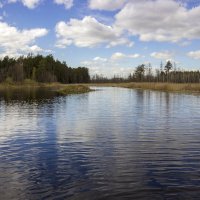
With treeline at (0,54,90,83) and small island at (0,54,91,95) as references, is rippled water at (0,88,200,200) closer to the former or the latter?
small island at (0,54,91,95)

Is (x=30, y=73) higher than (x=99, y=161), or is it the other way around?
(x=30, y=73)

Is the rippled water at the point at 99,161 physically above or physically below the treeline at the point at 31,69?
below

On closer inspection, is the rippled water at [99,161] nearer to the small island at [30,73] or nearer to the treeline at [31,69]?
the small island at [30,73]

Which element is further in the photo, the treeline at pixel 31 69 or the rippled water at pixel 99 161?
the treeline at pixel 31 69

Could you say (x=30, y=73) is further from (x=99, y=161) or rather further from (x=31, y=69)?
(x=99, y=161)

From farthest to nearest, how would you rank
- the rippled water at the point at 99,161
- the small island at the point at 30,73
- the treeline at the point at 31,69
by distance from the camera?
the treeline at the point at 31,69 < the small island at the point at 30,73 < the rippled water at the point at 99,161

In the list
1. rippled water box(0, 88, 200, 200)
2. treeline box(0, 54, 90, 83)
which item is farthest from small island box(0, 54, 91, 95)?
rippled water box(0, 88, 200, 200)

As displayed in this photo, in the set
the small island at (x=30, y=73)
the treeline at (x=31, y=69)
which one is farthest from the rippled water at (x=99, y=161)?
the treeline at (x=31, y=69)

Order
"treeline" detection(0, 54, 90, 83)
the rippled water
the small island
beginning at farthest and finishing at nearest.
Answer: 1. "treeline" detection(0, 54, 90, 83)
2. the small island
3. the rippled water

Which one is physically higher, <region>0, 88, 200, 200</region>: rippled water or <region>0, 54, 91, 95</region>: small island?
<region>0, 54, 91, 95</region>: small island

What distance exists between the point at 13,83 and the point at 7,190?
5265 inches

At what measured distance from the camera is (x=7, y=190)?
1241 cm

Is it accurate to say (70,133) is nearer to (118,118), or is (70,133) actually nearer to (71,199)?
(118,118)

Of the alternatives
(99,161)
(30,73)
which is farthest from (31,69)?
(99,161)
